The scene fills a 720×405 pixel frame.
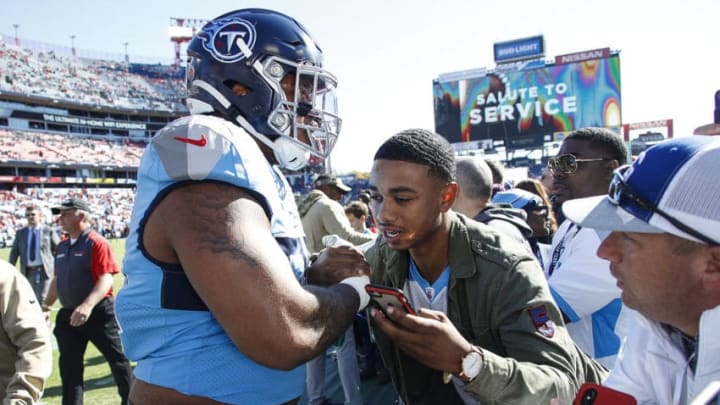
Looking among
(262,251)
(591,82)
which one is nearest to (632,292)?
(262,251)

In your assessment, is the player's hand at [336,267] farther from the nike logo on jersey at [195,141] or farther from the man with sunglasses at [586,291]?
the man with sunglasses at [586,291]

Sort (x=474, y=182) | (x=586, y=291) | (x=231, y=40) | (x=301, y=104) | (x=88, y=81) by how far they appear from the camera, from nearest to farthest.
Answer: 1. (x=231, y=40)
2. (x=301, y=104)
3. (x=586, y=291)
4. (x=474, y=182)
5. (x=88, y=81)

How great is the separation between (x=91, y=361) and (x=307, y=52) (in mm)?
6226

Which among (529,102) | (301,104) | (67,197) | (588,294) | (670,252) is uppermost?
(529,102)

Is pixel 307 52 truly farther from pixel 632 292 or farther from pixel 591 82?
pixel 591 82

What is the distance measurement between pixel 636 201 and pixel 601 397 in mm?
542

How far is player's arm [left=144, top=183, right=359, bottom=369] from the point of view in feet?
4.36

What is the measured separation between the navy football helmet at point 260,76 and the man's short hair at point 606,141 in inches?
88.7

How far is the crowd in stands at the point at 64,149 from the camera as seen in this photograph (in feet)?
144

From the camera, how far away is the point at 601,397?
1.38 meters

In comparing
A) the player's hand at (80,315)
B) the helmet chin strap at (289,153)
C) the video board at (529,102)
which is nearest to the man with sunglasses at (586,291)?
the helmet chin strap at (289,153)

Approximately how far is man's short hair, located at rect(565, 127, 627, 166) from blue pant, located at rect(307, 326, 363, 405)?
269 centimetres

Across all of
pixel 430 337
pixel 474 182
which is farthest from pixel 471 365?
pixel 474 182

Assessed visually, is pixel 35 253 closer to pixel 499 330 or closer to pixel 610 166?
pixel 610 166
